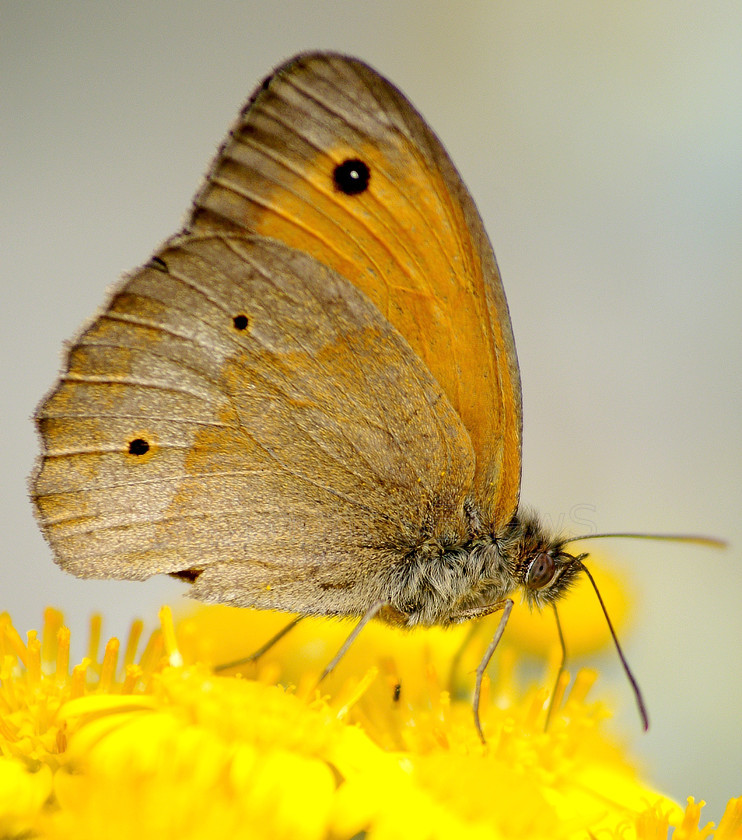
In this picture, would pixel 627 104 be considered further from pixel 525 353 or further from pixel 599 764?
pixel 599 764

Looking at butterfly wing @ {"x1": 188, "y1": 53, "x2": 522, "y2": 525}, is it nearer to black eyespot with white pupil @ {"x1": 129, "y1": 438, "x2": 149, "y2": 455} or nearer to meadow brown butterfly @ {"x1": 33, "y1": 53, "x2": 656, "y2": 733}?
meadow brown butterfly @ {"x1": 33, "y1": 53, "x2": 656, "y2": 733}

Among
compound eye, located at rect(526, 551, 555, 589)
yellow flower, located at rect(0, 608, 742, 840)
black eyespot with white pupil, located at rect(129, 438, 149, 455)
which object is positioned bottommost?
yellow flower, located at rect(0, 608, 742, 840)

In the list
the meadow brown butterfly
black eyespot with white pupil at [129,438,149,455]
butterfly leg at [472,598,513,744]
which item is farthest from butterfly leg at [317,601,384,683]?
black eyespot with white pupil at [129,438,149,455]

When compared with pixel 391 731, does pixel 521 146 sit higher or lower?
higher

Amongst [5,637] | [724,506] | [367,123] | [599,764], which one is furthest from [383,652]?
[724,506]

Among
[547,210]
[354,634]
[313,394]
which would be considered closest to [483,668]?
[354,634]
